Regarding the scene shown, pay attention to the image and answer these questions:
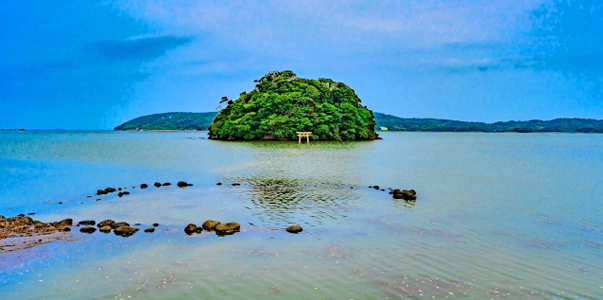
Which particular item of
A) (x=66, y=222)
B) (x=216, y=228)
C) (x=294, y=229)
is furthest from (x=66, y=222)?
(x=294, y=229)

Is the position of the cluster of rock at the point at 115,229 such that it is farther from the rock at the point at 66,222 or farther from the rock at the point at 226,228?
the rock at the point at 226,228

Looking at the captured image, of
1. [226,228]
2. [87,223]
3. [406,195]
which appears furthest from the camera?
[406,195]

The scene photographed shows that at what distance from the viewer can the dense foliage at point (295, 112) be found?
362 ft

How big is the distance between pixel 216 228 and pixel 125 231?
3.96 m

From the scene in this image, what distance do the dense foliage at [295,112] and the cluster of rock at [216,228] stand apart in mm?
90768

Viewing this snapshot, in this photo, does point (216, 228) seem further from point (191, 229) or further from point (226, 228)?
point (191, 229)

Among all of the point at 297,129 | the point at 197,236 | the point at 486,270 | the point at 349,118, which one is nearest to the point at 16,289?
the point at 197,236

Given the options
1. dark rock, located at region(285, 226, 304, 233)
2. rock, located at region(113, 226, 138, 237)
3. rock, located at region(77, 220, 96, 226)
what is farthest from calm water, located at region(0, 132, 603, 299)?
rock, located at region(77, 220, 96, 226)

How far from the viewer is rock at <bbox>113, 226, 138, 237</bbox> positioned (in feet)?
56.1

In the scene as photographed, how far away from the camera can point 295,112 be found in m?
110

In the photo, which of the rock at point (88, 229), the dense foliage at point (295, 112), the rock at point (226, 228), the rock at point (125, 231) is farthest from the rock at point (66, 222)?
the dense foliage at point (295, 112)

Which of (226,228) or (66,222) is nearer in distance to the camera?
(226,228)

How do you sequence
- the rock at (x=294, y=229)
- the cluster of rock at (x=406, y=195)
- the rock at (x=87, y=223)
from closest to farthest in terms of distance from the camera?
the rock at (x=294, y=229)
the rock at (x=87, y=223)
the cluster of rock at (x=406, y=195)

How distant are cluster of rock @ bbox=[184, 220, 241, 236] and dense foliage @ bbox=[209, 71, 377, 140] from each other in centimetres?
9077
